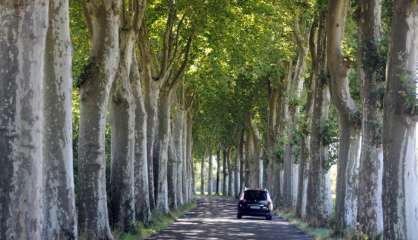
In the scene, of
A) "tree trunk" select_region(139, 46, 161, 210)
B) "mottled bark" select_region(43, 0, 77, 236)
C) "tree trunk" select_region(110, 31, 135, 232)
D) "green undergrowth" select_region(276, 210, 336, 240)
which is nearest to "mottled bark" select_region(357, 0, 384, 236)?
"green undergrowth" select_region(276, 210, 336, 240)

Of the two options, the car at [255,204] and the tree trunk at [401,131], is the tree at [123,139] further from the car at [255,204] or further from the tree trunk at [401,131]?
the car at [255,204]

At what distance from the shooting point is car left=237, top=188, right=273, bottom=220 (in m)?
39.7

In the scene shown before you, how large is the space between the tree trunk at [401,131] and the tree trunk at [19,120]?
7.05 metres

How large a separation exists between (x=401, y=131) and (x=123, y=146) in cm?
1026

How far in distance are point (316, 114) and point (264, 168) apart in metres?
33.9

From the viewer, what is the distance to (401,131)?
1455 centimetres

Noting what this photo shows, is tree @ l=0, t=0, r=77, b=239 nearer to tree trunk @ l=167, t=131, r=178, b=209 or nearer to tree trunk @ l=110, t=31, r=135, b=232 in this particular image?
tree trunk @ l=110, t=31, r=135, b=232

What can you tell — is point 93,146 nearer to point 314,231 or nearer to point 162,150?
point 314,231

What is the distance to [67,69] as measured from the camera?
48.2ft

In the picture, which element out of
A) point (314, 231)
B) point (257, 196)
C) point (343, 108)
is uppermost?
point (343, 108)

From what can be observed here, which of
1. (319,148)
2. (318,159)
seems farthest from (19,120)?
(319,148)

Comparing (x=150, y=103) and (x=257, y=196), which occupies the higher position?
(x=150, y=103)

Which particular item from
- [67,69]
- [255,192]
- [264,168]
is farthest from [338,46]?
[264,168]

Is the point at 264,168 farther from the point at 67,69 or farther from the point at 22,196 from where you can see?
the point at 22,196
